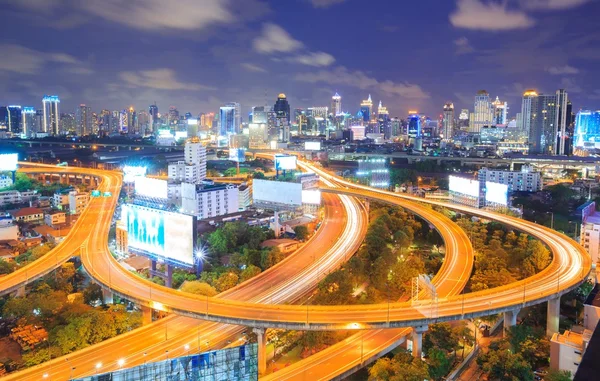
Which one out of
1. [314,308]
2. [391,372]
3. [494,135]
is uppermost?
[494,135]

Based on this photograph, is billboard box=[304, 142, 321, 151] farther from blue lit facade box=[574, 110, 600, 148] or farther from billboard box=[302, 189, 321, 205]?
blue lit facade box=[574, 110, 600, 148]

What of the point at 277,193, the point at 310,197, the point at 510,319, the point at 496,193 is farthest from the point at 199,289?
the point at 496,193

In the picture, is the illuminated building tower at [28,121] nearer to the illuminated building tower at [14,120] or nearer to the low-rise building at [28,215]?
the illuminated building tower at [14,120]

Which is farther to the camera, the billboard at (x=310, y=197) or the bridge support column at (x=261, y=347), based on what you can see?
the billboard at (x=310, y=197)

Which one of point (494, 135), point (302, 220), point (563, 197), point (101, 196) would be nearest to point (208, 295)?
point (302, 220)

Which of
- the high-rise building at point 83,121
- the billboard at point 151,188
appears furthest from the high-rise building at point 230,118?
the billboard at point 151,188

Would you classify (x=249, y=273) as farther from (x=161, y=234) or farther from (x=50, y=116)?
(x=50, y=116)

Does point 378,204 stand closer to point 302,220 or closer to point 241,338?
point 302,220
